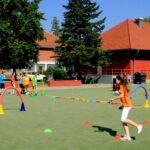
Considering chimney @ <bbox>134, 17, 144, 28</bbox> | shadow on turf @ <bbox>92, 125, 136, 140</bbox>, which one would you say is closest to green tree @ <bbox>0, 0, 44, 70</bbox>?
chimney @ <bbox>134, 17, 144, 28</bbox>

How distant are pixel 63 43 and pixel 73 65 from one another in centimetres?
270

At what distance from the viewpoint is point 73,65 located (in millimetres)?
42438

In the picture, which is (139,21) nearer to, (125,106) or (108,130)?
(108,130)

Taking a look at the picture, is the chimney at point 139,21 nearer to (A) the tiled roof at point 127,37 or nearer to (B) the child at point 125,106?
(A) the tiled roof at point 127,37

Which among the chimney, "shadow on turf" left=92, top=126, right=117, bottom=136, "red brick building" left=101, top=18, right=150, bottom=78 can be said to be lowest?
"shadow on turf" left=92, top=126, right=117, bottom=136

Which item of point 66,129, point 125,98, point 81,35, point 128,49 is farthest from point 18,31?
point 125,98

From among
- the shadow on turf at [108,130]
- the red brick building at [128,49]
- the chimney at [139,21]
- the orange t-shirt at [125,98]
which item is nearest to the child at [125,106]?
the orange t-shirt at [125,98]

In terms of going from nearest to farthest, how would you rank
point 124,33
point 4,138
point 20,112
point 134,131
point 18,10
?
point 4,138 → point 134,131 → point 20,112 → point 18,10 → point 124,33

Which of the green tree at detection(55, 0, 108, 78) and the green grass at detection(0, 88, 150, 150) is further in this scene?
the green tree at detection(55, 0, 108, 78)

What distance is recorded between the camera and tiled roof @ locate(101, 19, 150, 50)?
148ft

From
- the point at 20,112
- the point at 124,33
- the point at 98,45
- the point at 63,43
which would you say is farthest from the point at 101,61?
the point at 20,112

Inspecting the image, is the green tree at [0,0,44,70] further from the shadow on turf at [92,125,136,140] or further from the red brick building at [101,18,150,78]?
the shadow on turf at [92,125,136,140]

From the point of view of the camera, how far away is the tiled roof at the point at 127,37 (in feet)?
148

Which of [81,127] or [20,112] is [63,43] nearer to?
[20,112]
